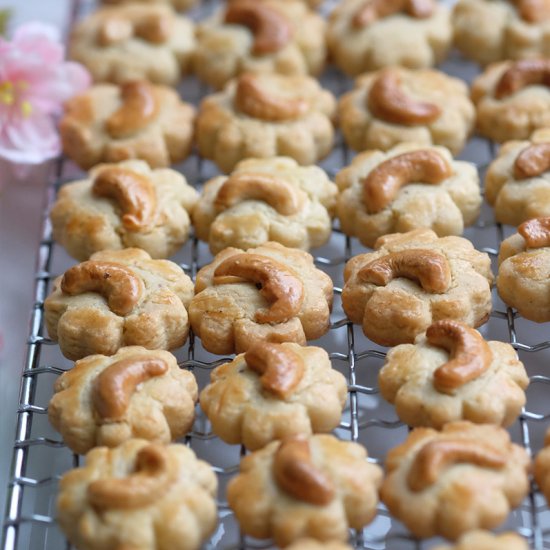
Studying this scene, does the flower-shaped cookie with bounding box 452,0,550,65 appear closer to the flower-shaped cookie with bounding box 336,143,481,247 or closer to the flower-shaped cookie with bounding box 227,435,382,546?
the flower-shaped cookie with bounding box 336,143,481,247

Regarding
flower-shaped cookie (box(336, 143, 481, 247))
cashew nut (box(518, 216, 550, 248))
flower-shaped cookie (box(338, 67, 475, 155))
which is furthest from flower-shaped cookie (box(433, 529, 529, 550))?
flower-shaped cookie (box(338, 67, 475, 155))

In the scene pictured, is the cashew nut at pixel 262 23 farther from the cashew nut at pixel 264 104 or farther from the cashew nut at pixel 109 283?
the cashew nut at pixel 109 283

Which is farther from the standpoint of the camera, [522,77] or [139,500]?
[522,77]

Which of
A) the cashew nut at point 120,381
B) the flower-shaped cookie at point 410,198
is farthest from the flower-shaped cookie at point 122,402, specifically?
the flower-shaped cookie at point 410,198

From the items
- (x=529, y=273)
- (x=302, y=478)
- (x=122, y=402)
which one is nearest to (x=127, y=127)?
(x=122, y=402)

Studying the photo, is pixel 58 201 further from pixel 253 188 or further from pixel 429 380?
pixel 429 380

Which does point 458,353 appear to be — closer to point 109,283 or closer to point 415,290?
point 415,290
